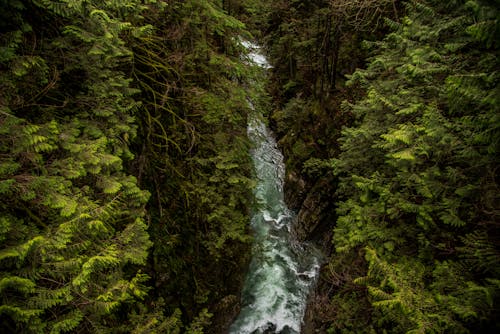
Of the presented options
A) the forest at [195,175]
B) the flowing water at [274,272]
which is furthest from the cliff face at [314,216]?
the flowing water at [274,272]

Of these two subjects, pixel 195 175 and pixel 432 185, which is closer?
pixel 432 185

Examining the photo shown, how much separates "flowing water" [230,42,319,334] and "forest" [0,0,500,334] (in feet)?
1.97

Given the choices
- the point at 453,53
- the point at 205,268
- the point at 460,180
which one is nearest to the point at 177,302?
the point at 205,268

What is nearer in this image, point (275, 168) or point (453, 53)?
point (453, 53)

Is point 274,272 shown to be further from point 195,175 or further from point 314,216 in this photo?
point 195,175

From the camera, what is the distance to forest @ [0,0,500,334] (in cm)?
266

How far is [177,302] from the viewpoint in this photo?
18.9 ft

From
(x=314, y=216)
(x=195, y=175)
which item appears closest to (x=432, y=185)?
(x=195, y=175)

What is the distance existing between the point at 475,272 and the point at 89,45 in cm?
676

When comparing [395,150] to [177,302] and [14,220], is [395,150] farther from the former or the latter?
[14,220]

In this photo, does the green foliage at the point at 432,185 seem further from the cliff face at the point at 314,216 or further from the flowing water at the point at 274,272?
the flowing water at the point at 274,272

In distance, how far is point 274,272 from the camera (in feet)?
30.6

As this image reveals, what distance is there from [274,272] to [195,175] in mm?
5132

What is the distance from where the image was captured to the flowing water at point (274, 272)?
796 cm
